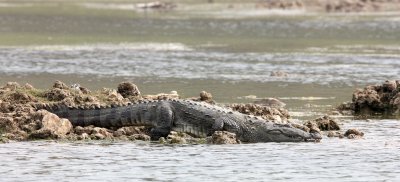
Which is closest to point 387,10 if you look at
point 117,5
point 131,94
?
point 117,5

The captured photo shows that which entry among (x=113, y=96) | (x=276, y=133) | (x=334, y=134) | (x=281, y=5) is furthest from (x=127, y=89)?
(x=281, y=5)

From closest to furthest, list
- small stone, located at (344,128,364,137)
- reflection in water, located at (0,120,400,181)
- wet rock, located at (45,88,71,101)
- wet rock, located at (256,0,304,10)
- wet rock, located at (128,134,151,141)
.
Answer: reflection in water, located at (0,120,400,181) < wet rock, located at (128,134,151,141) < small stone, located at (344,128,364,137) < wet rock, located at (45,88,71,101) < wet rock, located at (256,0,304,10)

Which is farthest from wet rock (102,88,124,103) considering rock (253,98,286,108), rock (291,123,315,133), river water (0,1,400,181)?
rock (253,98,286,108)

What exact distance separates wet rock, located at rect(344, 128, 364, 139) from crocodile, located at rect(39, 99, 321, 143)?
0.63 metres

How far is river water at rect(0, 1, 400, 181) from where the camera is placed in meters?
15.6

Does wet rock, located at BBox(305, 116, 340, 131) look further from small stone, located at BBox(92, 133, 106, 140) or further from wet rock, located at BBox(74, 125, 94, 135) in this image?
wet rock, located at BBox(74, 125, 94, 135)

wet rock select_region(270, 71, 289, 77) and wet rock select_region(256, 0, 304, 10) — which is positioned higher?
wet rock select_region(256, 0, 304, 10)

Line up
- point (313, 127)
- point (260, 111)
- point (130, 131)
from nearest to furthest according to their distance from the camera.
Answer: point (130, 131)
point (313, 127)
point (260, 111)

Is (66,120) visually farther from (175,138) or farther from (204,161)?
(204,161)

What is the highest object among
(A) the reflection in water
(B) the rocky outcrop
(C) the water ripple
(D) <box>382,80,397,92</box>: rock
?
(C) the water ripple

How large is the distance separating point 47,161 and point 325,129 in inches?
216

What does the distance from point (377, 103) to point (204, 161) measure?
23.5 ft

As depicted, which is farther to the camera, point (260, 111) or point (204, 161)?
point (260, 111)

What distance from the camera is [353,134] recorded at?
18594mm
